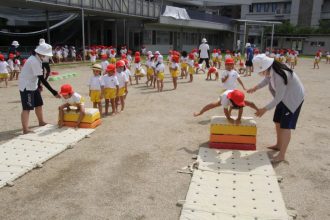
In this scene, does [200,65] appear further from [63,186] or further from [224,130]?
[63,186]

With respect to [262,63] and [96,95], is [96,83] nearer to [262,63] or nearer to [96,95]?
[96,95]

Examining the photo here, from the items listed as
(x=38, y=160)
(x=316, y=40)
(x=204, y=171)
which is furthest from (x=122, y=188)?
(x=316, y=40)

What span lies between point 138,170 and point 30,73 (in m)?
3.27

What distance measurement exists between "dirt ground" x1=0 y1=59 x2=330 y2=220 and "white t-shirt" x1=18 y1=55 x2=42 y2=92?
3.53ft

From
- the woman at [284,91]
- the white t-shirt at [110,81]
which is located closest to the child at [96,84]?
the white t-shirt at [110,81]

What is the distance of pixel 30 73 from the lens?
683 cm

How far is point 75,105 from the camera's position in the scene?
740 centimetres

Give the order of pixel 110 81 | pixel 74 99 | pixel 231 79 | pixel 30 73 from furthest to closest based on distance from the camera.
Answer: pixel 110 81
pixel 231 79
pixel 74 99
pixel 30 73

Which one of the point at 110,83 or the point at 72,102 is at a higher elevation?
the point at 110,83

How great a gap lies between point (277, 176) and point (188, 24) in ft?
115

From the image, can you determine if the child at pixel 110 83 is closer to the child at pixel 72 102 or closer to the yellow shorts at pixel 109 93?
the yellow shorts at pixel 109 93

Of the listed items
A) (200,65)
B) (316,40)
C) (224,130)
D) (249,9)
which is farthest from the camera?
(249,9)

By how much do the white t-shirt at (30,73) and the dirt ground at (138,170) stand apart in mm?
1076

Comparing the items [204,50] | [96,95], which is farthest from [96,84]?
[204,50]
